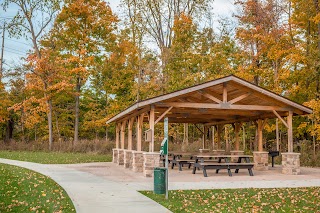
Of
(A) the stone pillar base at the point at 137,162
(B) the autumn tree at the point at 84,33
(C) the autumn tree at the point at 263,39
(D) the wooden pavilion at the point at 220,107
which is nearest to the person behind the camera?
(D) the wooden pavilion at the point at 220,107

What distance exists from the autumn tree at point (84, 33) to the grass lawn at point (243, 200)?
19698 millimetres

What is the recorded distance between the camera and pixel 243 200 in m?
8.33

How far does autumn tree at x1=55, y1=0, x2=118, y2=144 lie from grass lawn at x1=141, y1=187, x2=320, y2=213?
64.6 ft

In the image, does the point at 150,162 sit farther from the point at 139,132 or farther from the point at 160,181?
the point at 160,181

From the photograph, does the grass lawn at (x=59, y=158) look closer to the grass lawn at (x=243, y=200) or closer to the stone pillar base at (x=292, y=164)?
the stone pillar base at (x=292, y=164)

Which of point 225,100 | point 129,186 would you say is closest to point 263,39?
point 225,100

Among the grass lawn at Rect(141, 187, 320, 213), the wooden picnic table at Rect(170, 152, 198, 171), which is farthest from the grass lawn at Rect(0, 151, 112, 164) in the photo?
the grass lawn at Rect(141, 187, 320, 213)

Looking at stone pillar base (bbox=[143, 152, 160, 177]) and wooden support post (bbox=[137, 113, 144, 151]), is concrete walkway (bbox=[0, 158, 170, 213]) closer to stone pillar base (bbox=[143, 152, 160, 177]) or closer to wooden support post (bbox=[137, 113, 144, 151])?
stone pillar base (bbox=[143, 152, 160, 177])

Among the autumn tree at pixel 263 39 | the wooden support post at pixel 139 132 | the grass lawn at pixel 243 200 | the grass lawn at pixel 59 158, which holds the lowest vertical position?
the grass lawn at pixel 243 200

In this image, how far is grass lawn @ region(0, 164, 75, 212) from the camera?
286 inches

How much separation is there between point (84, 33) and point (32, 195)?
21.2 meters

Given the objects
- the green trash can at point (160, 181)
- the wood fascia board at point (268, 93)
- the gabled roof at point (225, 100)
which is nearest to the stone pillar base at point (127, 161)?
the gabled roof at point (225, 100)

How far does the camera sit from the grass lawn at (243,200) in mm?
7391

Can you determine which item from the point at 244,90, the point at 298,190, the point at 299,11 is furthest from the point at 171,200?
the point at 299,11
